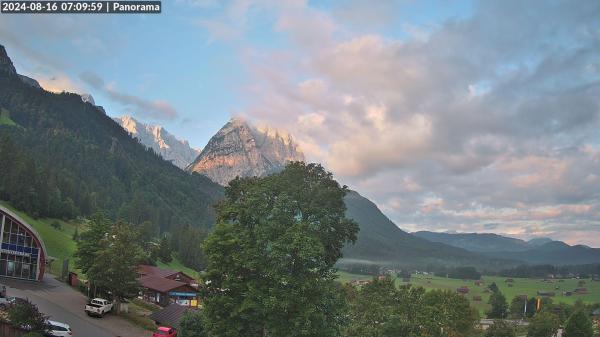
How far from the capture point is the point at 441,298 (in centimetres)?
7244

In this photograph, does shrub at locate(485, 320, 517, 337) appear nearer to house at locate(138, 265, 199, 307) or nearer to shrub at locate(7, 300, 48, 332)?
house at locate(138, 265, 199, 307)

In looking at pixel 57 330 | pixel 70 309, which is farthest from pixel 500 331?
pixel 57 330

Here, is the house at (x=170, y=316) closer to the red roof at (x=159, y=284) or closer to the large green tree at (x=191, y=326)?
the large green tree at (x=191, y=326)

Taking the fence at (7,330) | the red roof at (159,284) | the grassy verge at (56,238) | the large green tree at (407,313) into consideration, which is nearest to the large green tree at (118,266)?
the red roof at (159,284)

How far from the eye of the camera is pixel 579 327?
11781 centimetres

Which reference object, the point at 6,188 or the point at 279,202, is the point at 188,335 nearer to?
the point at 279,202

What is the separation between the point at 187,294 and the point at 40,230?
49591 millimetres

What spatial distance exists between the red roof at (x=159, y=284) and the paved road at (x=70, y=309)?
20.0 metres

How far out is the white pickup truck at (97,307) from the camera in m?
59.5

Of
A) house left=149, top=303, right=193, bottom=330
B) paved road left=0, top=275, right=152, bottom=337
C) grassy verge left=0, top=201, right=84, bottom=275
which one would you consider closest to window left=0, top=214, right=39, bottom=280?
paved road left=0, top=275, right=152, bottom=337

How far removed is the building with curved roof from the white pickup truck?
60.2 ft

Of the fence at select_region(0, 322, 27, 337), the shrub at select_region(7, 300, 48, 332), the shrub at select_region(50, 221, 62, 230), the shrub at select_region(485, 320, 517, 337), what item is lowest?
the shrub at select_region(485, 320, 517, 337)

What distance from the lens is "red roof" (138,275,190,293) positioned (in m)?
90.6

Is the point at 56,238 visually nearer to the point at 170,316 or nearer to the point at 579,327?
the point at 170,316
